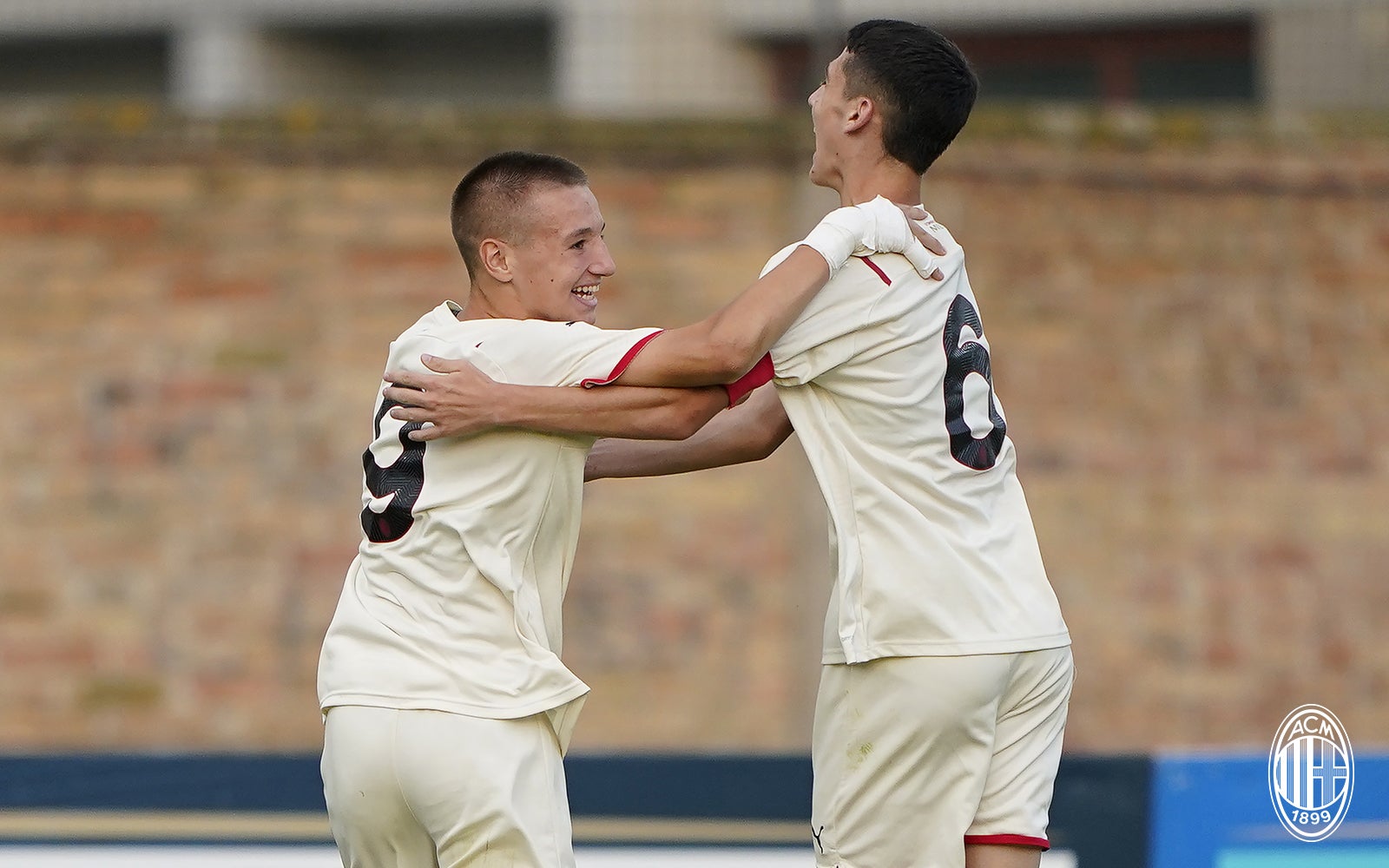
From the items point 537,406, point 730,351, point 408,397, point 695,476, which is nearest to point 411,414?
point 408,397

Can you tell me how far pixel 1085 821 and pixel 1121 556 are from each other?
2.96 m

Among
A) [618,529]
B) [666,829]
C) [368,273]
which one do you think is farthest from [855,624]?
[368,273]

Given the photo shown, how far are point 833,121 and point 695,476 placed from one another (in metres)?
4.01

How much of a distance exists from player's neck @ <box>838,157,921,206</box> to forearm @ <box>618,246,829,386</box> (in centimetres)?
24

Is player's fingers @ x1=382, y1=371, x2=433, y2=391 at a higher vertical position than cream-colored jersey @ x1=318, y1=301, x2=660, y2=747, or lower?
higher

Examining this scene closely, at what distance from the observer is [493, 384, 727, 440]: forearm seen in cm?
324

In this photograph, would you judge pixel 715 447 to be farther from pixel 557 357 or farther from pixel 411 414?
pixel 411 414

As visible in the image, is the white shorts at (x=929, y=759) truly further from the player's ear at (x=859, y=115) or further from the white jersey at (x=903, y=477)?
the player's ear at (x=859, y=115)

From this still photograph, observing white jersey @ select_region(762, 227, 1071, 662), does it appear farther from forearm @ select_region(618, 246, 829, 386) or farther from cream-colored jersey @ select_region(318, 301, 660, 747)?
cream-colored jersey @ select_region(318, 301, 660, 747)

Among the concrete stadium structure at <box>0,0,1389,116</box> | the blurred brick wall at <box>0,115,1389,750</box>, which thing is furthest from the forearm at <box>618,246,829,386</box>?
the concrete stadium structure at <box>0,0,1389,116</box>

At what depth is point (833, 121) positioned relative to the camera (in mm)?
3455

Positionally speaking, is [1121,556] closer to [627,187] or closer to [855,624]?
[627,187]

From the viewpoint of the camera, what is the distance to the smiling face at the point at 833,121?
3443 mm

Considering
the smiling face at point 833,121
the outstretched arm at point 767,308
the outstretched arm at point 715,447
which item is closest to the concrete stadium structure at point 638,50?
the outstretched arm at point 715,447
